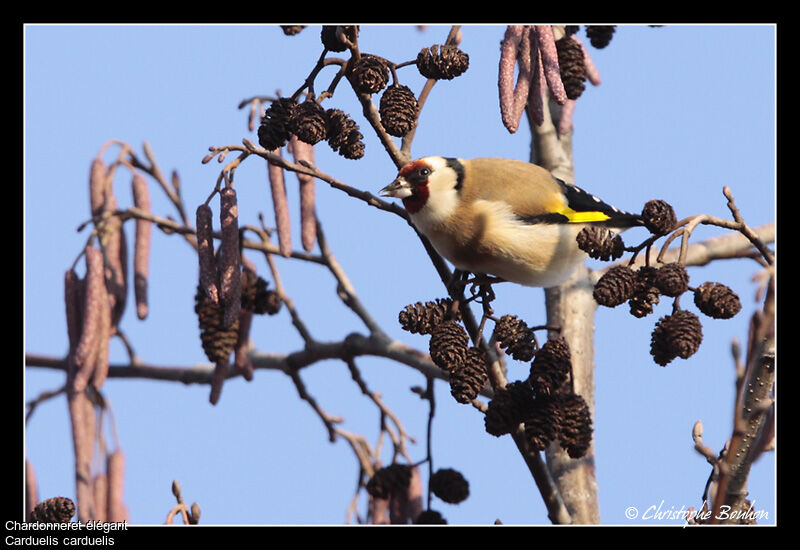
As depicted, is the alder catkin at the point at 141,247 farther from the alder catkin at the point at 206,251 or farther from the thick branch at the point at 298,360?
the alder catkin at the point at 206,251

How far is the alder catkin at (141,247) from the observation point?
10.2ft

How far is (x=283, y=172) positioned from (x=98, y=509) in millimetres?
1156

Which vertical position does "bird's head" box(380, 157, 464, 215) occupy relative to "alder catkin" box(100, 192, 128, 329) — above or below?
above

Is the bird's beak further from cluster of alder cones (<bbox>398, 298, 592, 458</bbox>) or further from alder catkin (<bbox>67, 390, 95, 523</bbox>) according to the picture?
alder catkin (<bbox>67, 390, 95, 523</bbox>)

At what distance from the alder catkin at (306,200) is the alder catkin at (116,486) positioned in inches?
34.4

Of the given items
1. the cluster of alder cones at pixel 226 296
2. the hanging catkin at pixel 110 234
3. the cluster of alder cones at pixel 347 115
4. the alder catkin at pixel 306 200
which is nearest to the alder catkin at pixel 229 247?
the cluster of alder cones at pixel 226 296

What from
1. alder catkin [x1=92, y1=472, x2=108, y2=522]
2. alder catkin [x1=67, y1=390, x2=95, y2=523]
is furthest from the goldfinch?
alder catkin [x1=92, y1=472, x2=108, y2=522]

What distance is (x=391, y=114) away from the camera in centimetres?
240

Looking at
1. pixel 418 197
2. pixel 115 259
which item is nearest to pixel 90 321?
pixel 115 259

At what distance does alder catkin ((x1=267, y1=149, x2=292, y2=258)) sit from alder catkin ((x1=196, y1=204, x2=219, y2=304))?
389 millimetres

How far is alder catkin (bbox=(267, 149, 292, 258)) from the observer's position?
9.50ft
